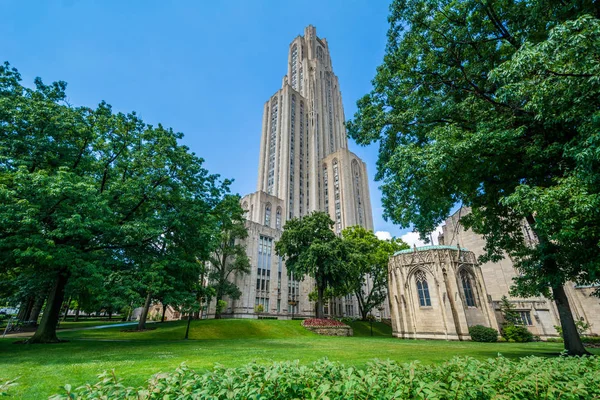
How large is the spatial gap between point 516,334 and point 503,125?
2827 cm

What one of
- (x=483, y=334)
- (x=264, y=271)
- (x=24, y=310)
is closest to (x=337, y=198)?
(x=264, y=271)

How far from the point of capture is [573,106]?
935 cm

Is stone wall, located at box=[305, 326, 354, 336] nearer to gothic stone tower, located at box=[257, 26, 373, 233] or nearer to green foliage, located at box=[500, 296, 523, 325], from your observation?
green foliage, located at box=[500, 296, 523, 325]

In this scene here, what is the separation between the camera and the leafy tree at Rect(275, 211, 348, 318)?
34.2m

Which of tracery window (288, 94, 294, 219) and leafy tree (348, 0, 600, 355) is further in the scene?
tracery window (288, 94, 294, 219)

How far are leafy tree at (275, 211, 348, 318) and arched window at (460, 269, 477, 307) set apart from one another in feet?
43.8

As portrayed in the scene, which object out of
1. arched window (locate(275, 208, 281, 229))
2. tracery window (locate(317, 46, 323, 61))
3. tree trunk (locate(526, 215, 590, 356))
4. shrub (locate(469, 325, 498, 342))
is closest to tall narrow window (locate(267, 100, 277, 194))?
arched window (locate(275, 208, 281, 229))

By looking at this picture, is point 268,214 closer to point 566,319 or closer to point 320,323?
point 320,323

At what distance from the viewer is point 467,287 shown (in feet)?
101

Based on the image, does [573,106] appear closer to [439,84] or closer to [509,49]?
[509,49]

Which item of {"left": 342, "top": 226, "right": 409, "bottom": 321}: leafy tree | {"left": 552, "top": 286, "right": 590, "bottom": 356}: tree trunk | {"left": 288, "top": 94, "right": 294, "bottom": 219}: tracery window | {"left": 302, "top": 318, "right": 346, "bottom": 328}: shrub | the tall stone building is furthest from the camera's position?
{"left": 288, "top": 94, "right": 294, "bottom": 219}: tracery window

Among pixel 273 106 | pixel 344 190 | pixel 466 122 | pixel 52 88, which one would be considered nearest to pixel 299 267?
pixel 466 122

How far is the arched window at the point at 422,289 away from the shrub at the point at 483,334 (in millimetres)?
4513

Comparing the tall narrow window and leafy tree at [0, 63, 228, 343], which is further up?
the tall narrow window
